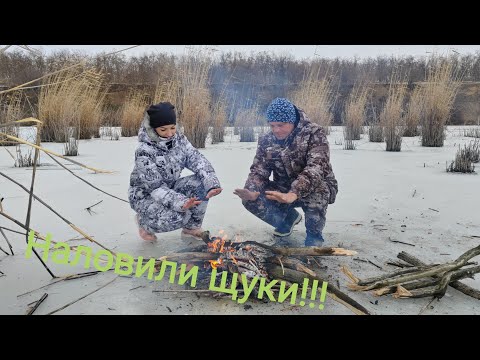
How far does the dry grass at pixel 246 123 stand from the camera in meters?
7.80

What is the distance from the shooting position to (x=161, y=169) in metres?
2.02

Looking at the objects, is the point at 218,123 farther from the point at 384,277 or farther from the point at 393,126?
the point at 384,277

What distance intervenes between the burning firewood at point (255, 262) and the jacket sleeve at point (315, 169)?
337 millimetres

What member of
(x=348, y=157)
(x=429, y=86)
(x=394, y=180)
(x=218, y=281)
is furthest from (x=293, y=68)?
(x=218, y=281)

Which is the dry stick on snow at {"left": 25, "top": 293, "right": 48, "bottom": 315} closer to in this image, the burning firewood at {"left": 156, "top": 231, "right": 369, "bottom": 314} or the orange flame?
the burning firewood at {"left": 156, "top": 231, "right": 369, "bottom": 314}

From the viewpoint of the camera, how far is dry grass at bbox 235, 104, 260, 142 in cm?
780

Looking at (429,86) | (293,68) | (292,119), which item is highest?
(293,68)

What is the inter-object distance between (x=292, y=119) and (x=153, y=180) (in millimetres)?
789

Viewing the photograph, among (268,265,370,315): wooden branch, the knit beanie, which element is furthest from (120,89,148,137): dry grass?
(268,265,370,315): wooden branch

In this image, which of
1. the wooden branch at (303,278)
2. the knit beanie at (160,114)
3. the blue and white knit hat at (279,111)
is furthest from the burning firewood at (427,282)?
the knit beanie at (160,114)

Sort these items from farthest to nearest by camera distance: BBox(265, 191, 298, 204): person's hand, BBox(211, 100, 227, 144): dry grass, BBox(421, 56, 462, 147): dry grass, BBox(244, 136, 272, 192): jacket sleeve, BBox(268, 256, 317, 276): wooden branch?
1. BBox(211, 100, 227, 144): dry grass
2. BBox(421, 56, 462, 147): dry grass
3. BBox(244, 136, 272, 192): jacket sleeve
4. BBox(265, 191, 298, 204): person's hand
5. BBox(268, 256, 317, 276): wooden branch

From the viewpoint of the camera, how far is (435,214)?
2.58m

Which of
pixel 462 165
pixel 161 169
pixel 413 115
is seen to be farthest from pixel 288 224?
pixel 413 115
